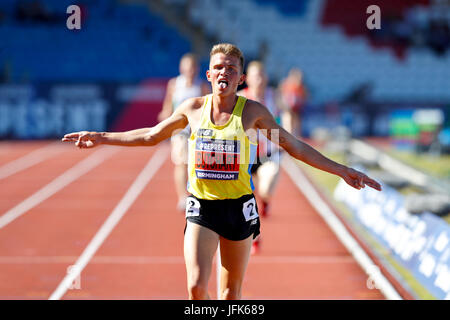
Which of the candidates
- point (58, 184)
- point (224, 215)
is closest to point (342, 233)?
point (224, 215)

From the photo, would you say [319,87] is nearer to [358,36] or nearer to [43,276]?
[358,36]

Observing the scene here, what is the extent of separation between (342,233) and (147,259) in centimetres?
270

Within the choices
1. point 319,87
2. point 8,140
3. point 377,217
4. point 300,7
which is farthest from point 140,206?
point 300,7

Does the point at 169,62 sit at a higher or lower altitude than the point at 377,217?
higher

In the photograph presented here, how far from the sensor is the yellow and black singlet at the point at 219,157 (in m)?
4.25

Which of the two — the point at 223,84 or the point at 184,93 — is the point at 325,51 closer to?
the point at 184,93

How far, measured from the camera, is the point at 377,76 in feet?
92.1

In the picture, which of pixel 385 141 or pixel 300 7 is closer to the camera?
pixel 385 141

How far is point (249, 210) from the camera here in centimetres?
442

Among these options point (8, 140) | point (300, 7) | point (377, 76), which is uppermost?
point (300, 7)

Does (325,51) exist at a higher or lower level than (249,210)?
higher

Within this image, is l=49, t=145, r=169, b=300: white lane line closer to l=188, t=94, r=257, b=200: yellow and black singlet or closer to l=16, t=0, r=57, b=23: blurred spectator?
l=188, t=94, r=257, b=200: yellow and black singlet

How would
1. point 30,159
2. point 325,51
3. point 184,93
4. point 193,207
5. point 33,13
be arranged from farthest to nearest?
point 325,51 < point 33,13 < point 30,159 < point 184,93 < point 193,207
